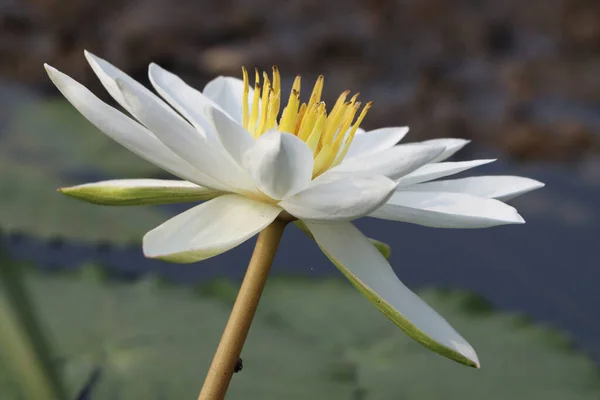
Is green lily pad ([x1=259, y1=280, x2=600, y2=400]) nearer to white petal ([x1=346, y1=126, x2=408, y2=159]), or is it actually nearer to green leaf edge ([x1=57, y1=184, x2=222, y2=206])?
white petal ([x1=346, y1=126, x2=408, y2=159])

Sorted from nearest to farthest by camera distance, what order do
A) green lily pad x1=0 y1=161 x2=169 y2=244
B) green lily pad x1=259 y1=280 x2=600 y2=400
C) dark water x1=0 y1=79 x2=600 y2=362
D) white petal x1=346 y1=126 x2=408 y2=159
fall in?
white petal x1=346 y1=126 x2=408 y2=159, green lily pad x1=259 y1=280 x2=600 y2=400, green lily pad x1=0 y1=161 x2=169 y2=244, dark water x1=0 y1=79 x2=600 y2=362

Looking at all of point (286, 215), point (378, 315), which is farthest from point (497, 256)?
point (286, 215)

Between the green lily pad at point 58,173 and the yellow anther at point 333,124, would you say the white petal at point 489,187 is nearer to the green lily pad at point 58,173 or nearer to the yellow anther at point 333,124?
the yellow anther at point 333,124

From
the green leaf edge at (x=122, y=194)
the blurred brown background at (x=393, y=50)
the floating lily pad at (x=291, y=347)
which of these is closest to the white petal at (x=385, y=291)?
the green leaf edge at (x=122, y=194)

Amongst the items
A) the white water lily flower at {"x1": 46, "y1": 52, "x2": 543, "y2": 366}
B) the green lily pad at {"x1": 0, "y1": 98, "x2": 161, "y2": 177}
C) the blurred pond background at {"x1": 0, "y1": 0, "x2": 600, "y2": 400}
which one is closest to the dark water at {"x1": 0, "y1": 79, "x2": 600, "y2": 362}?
the blurred pond background at {"x1": 0, "y1": 0, "x2": 600, "y2": 400}

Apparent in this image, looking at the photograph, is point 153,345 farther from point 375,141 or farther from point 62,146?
point 62,146

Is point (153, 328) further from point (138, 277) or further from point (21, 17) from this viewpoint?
point (21, 17)
